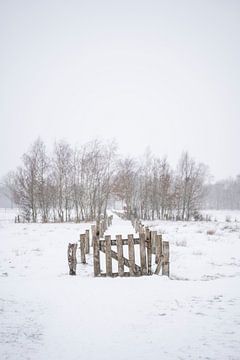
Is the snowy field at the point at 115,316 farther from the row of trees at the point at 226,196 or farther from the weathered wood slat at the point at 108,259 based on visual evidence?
the row of trees at the point at 226,196

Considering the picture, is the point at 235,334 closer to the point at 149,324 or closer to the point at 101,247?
the point at 149,324

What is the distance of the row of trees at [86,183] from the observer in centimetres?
3775

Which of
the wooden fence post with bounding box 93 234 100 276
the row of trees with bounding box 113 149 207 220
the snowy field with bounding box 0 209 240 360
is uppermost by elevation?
the row of trees with bounding box 113 149 207 220

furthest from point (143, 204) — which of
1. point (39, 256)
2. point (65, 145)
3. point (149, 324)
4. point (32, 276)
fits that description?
point (149, 324)

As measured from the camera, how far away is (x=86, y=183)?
40.4 m

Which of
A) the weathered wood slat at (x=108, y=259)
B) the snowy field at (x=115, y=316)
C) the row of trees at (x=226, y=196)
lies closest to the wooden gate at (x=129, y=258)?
the weathered wood slat at (x=108, y=259)

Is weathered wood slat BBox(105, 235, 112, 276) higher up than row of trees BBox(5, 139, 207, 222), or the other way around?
row of trees BBox(5, 139, 207, 222)

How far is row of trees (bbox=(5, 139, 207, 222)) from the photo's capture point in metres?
37.8

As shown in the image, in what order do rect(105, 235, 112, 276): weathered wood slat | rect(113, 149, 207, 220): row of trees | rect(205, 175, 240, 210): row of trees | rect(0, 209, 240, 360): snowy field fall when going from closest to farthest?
rect(0, 209, 240, 360): snowy field → rect(105, 235, 112, 276): weathered wood slat → rect(113, 149, 207, 220): row of trees → rect(205, 175, 240, 210): row of trees

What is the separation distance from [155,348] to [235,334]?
1368mm

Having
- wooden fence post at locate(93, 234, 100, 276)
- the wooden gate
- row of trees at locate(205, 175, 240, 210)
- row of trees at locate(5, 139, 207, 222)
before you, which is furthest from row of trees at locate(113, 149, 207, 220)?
row of trees at locate(205, 175, 240, 210)

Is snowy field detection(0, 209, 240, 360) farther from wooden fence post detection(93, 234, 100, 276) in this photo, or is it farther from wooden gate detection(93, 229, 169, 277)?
wooden gate detection(93, 229, 169, 277)

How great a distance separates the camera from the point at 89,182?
4081cm

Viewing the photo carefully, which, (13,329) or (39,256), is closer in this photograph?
(13,329)
